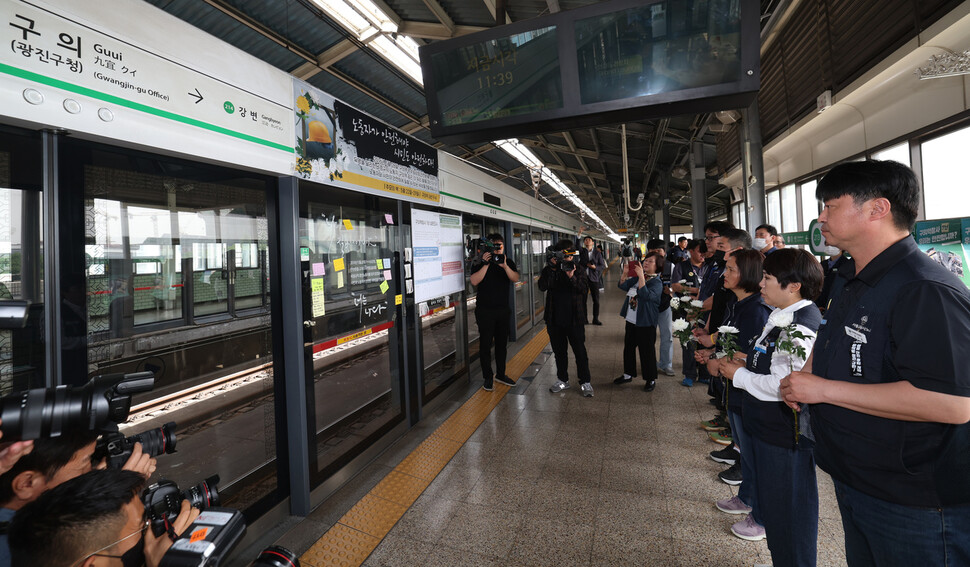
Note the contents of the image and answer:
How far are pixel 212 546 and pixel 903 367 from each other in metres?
1.77

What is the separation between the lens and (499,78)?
2857 millimetres

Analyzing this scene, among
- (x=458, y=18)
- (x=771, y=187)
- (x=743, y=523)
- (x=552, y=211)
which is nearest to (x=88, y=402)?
(x=743, y=523)

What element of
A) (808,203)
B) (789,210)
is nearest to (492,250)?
(808,203)

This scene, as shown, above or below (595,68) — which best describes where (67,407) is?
below

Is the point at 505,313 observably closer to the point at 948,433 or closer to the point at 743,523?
the point at 743,523

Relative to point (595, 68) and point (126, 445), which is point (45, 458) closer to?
point (126, 445)

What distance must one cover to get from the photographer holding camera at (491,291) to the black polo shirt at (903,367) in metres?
3.42

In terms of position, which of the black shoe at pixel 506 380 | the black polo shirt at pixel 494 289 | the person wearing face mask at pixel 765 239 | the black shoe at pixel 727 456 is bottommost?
the black shoe at pixel 727 456

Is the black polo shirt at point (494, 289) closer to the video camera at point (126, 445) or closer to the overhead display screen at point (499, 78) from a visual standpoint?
the overhead display screen at point (499, 78)

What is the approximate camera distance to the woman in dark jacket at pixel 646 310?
444cm

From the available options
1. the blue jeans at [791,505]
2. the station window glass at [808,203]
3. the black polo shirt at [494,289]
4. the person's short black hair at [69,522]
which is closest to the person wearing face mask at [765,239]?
the station window glass at [808,203]

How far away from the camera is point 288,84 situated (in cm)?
246

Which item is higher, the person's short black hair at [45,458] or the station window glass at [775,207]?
the station window glass at [775,207]

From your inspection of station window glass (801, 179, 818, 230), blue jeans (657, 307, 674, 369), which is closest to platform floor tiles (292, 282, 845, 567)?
blue jeans (657, 307, 674, 369)
